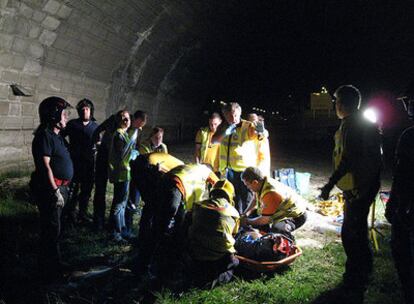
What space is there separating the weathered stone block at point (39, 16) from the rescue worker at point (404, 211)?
657cm

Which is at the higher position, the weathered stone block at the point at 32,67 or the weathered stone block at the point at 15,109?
the weathered stone block at the point at 32,67

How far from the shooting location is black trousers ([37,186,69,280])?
3.71m

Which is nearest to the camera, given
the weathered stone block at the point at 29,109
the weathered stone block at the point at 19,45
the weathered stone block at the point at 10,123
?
the weathered stone block at the point at 19,45

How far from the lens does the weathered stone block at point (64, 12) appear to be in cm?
694

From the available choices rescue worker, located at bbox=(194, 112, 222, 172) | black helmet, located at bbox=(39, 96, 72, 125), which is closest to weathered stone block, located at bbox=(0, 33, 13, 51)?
black helmet, located at bbox=(39, 96, 72, 125)

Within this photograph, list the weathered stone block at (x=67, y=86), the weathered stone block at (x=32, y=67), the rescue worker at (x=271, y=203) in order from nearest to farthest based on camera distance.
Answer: the rescue worker at (x=271, y=203), the weathered stone block at (x=32, y=67), the weathered stone block at (x=67, y=86)

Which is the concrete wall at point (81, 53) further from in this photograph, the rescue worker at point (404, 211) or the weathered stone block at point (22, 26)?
the rescue worker at point (404, 211)

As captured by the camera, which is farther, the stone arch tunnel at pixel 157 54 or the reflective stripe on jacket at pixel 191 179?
the stone arch tunnel at pixel 157 54

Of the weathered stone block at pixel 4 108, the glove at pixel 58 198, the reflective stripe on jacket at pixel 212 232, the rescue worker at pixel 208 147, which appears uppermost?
the weathered stone block at pixel 4 108

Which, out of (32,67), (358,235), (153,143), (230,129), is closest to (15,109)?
(32,67)

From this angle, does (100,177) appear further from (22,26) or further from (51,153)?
(22,26)

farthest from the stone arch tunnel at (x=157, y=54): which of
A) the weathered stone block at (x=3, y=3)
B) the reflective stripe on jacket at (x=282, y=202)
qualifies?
the reflective stripe on jacket at (x=282, y=202)

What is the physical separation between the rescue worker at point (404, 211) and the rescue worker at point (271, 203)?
5.13 feet

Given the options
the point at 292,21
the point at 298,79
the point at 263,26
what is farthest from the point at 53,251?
the point at 298,79
